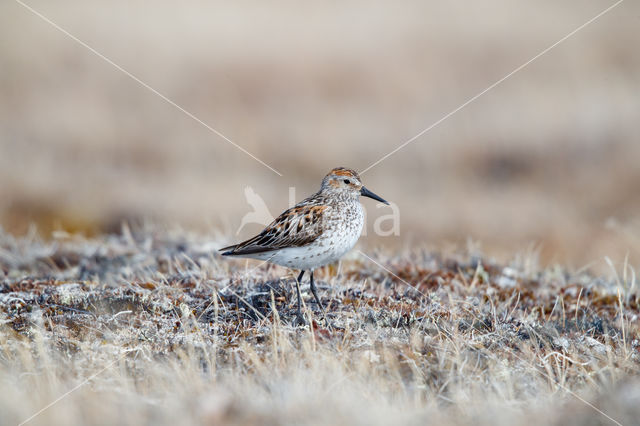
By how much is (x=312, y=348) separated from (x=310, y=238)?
1.74m

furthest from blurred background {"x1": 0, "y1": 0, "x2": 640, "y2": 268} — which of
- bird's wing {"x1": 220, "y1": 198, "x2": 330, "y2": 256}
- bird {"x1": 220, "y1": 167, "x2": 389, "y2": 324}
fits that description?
bird's wing {"x1": 220, "y1": 198, "x2": 330, "y2": 256}

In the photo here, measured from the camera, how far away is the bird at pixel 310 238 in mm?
7844

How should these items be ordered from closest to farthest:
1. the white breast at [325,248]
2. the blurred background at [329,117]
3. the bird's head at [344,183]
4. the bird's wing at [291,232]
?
the white breast at [325,248], the bird's wing at [291,232], the bird's head at [344,183], the blurred background at [329,117]

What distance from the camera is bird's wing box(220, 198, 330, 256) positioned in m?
7.93

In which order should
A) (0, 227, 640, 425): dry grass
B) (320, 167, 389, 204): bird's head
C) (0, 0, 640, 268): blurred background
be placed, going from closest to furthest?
1. (0, 227, 640, 425): dry grass
2. (320, 167, 389, 204): bird's head
3. (0, 0, 640, 268): blurred background

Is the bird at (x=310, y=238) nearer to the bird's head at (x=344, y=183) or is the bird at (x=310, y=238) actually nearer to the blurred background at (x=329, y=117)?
the bird's head at (x=344, y=183)

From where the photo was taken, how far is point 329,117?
21.1 m

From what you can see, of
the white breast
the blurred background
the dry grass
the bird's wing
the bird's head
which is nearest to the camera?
the dry grass

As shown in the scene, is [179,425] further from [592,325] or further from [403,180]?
[403,180]

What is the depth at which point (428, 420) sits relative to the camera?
5.14 metres

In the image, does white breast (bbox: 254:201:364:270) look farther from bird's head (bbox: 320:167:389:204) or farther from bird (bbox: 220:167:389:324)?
bird's head (bbox: 320:167:389:204)

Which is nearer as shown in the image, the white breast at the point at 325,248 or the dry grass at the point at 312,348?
the dry grass at the point at 312,348

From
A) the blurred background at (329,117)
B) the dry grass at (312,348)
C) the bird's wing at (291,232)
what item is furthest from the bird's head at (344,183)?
the blurred background at (329,117)

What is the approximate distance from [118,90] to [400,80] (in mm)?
9605
